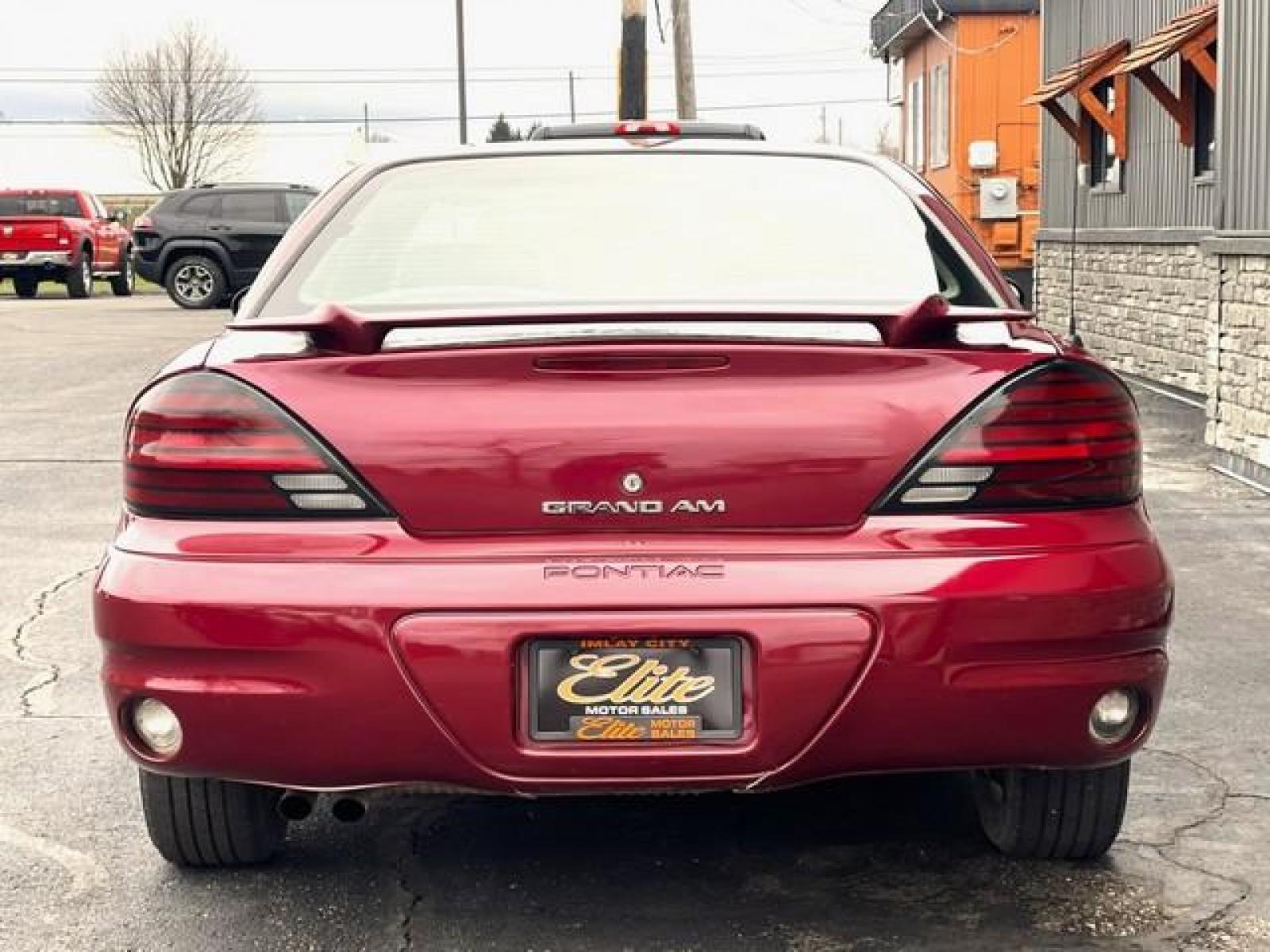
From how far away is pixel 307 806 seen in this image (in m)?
3.91

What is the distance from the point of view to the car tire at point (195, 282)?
28906 millimetres

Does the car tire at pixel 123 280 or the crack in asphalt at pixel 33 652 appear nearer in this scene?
the crack in asphalt at pixel 33 652

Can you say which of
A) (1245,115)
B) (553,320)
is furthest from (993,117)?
(553,320)

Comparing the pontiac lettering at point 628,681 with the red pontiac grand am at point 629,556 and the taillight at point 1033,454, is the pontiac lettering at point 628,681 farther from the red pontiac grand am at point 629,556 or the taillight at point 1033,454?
the taillight at point 1033,454

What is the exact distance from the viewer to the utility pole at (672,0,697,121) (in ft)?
88.9

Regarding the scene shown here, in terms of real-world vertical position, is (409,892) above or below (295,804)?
below

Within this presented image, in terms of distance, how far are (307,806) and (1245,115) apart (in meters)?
8.88

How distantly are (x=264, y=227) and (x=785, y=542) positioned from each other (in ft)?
84.6

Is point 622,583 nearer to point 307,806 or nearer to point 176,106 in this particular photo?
point 307,806

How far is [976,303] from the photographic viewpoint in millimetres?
4027

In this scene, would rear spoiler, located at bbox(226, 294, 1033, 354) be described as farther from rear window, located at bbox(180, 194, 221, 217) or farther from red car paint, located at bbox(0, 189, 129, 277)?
red car paint, located at bbox(0, 189, 129, 277)

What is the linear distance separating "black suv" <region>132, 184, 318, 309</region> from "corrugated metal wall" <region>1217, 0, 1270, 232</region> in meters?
18.4

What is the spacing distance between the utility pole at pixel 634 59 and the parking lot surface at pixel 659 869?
61.6 ft

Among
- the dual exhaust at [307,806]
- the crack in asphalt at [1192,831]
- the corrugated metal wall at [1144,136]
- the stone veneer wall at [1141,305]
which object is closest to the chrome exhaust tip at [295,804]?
the dual exhaust at [307,806]
